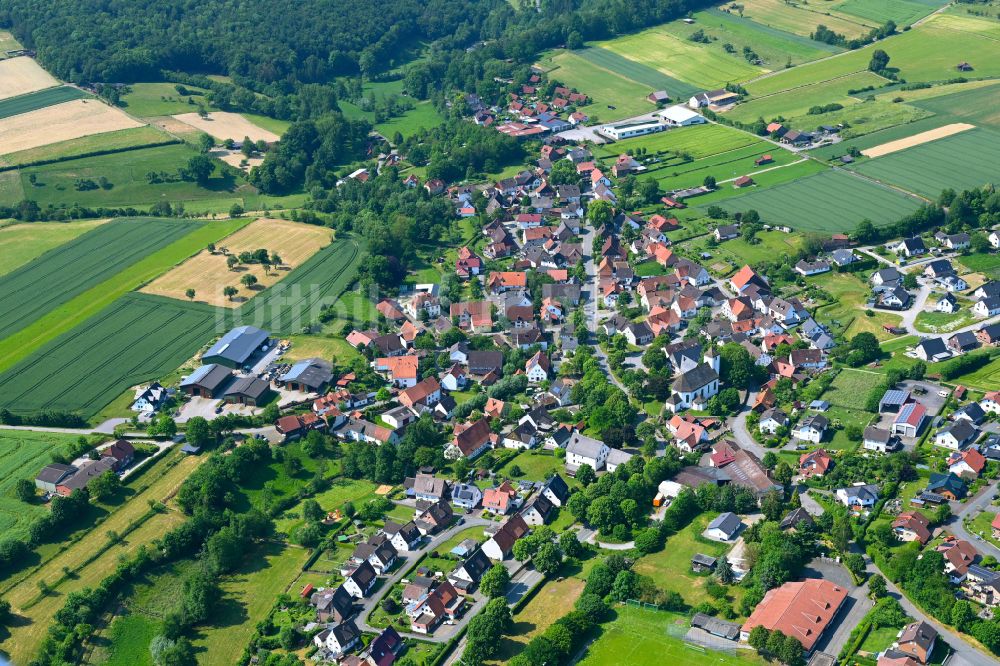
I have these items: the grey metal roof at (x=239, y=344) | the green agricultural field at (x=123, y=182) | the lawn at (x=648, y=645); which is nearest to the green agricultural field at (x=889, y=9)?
the green agricultural field at (x=123, y=182)

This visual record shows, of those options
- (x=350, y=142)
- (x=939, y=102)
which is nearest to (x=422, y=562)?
(x=350, y=142)

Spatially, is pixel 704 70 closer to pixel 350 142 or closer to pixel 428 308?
pixel 350 142

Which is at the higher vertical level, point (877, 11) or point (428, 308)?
point (877, 11)

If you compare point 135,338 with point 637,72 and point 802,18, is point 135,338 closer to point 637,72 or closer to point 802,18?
point 637,72

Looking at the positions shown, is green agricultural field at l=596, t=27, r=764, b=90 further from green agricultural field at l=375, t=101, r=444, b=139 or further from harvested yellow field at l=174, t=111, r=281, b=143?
harvested yellow field at l=174, t=111, r=281, b=143

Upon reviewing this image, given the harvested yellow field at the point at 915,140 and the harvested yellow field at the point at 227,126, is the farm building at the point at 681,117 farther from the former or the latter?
the harvested yellow field at the point at 227,126

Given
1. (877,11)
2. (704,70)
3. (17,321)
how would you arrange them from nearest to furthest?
(17,321)
(704,70)
(877,11)

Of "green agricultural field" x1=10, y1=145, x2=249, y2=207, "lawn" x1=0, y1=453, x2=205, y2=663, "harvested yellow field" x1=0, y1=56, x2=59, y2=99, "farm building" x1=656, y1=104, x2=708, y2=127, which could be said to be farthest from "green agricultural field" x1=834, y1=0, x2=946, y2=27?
"lawn" x1=0, y1=453, x2=205, y2=663
